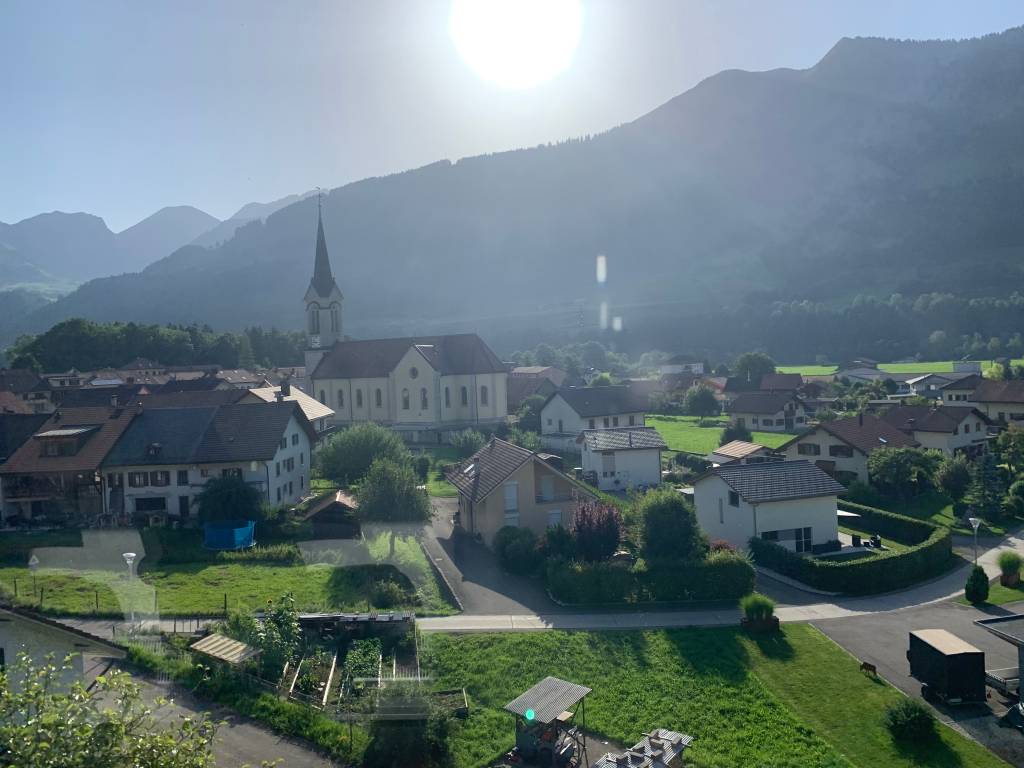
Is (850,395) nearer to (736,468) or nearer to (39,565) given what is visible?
(736,468)

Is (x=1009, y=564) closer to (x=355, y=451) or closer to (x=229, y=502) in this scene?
(x=355, y=451)

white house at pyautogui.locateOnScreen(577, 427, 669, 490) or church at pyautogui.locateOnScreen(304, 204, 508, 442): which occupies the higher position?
church at pyautogui.locateOnScreen(304, 204, 508, 442)

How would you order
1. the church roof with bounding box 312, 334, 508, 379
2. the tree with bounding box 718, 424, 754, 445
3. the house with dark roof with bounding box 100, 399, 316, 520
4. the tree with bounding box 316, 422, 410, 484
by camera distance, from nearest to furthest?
the house with dark roof with bounding box 100, 399, 316, 520 < the tree with bounding box 316, 422, 410, 484 < the tree with bounding box 718, 424, 754, 445 < the church roof with bounding box 312, 334, 508, 379

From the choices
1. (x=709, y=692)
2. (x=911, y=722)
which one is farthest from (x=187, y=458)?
(x=911, y=722)

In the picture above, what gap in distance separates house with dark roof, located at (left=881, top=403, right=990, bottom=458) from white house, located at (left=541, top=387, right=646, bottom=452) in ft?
58.9

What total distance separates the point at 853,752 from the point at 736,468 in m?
16.9

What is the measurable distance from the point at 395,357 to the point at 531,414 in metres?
12.8

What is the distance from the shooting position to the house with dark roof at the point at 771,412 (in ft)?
235

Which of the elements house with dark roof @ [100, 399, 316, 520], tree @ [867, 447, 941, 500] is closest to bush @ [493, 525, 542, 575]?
house with dark roof @ [100, 399, 316, 520]

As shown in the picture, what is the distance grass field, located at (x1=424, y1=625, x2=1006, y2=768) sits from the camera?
17.3 metres

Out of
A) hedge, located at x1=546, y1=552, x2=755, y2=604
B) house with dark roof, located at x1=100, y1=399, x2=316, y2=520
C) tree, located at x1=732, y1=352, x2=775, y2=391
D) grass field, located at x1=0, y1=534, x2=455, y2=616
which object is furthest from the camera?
tree, located at x1=732, y1=352, x2=775, y2=391

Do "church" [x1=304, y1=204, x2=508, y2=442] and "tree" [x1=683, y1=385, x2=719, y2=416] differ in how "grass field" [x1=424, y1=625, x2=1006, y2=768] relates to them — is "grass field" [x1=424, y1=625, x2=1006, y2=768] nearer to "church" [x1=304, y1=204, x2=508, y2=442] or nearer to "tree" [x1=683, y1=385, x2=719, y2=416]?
"church" [x1=304, y1=204, x2=508, y2=442]

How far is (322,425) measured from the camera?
5766cm

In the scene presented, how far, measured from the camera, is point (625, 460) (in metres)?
46.0
